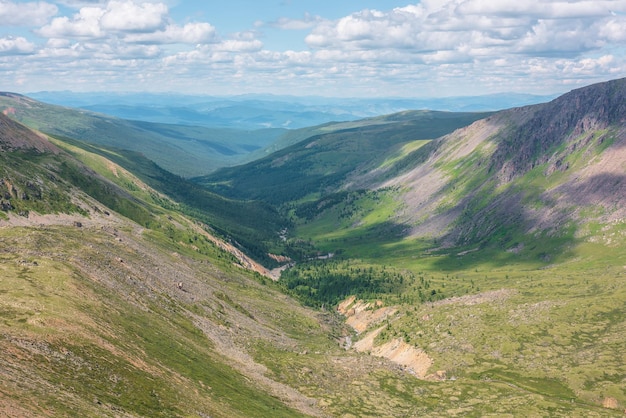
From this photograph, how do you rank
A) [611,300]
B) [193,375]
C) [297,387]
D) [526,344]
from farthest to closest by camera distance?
[611,300] < [526,344] < [297,387] < [193,375]

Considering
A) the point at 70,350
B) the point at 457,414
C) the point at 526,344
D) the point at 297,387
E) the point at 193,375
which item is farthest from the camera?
the point at 526,344

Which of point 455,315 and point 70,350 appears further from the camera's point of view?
point 455,315

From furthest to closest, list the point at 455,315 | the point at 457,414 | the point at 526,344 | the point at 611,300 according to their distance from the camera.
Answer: the point at 455,315
the point at 611,300
the point at 526,344
the point at 457,414

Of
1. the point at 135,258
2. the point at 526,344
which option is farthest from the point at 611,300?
the point at 135,258

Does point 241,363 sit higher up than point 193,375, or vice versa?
point 193,375

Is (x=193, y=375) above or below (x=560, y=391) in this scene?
above

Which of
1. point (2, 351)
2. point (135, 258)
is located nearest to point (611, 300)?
point (135, 258)

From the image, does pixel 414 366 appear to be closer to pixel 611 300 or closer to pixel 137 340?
pixel 611 300

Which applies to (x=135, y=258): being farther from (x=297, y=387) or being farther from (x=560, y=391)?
(x=560, y=391)

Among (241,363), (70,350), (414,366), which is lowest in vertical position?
(414,366)
